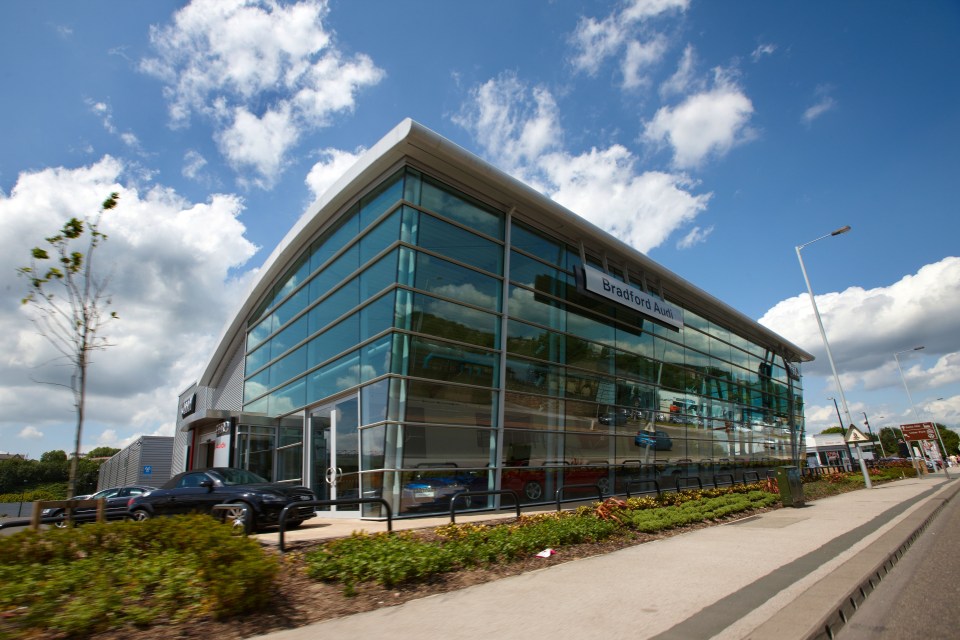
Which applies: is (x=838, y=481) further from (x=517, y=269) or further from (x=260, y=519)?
(x=260, y=519)

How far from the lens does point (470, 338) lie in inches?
586

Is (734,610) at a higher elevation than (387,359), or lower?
lower

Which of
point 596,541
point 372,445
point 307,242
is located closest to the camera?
point 596,541

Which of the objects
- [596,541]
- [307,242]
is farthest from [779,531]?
[307,242]

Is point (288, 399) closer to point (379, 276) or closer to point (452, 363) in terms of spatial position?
point (379, 276)

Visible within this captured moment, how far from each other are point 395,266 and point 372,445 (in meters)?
4.58

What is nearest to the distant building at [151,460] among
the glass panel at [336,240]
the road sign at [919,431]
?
the glass panel at [336,240]

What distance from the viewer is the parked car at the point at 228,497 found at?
10828 mm

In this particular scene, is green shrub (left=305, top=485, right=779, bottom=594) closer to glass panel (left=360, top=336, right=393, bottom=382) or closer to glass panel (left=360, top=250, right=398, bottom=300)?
glass panel (left=360, top=336, right=393, bottom=382)

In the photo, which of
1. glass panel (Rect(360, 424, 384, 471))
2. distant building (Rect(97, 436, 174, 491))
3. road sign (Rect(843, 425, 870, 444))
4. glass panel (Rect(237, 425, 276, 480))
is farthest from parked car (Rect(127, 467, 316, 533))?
distant building (Rect(97, 436, 174, 491))

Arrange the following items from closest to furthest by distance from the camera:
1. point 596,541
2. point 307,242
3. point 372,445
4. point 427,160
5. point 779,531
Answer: point 596,541 < point 779,531 < point 372,445 < point 427,160 < point 307,242

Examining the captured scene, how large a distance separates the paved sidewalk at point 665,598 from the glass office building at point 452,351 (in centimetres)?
373

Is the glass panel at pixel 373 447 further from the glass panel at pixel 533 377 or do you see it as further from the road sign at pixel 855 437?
the road sign at pixel 855 437

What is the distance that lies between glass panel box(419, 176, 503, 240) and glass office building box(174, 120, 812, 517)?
50 millimetres
